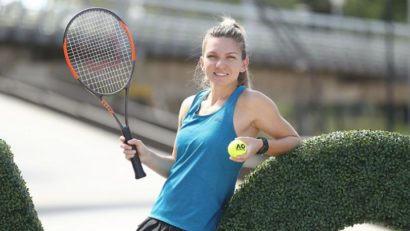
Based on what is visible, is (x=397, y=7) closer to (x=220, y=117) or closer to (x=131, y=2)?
(x=131, y=2)

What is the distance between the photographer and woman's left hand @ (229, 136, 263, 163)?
14.9 ft

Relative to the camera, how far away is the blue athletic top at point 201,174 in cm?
477

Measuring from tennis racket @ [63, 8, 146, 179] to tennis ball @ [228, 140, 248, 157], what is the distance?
3.90 feet

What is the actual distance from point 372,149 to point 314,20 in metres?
46.2

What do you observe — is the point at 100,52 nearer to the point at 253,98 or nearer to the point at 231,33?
the point at 231,33

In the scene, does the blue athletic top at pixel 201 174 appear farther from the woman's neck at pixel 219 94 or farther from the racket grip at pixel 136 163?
the racket grip at pixel 136 163

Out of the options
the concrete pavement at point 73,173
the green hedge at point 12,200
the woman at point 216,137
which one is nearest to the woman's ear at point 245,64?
the woman at point 216,137

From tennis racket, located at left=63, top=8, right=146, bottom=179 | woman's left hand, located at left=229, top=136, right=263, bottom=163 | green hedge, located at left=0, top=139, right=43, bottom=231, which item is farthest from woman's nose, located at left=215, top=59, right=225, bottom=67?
green hedge, located at left=0, top=139, right=43, bottom=231

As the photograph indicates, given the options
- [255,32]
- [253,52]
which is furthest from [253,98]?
[255,32]

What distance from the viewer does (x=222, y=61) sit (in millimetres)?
4859

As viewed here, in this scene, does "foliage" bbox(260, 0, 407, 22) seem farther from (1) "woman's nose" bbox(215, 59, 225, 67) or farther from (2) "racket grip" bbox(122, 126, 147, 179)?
(1) "woman's nose" bbox(215, 59, 225, 67)

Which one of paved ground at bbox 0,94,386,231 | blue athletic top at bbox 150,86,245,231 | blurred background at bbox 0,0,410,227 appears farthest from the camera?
blurred background at bbox 0,0,410,227

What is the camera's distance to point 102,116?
18.2m

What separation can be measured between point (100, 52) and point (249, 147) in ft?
5.99
